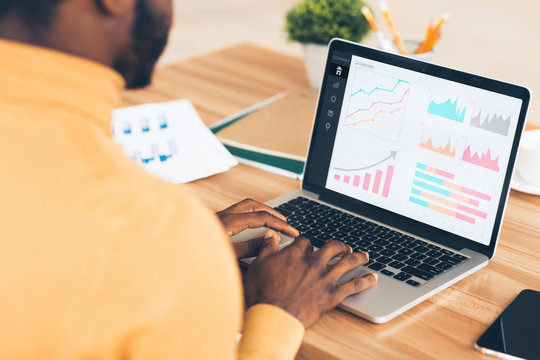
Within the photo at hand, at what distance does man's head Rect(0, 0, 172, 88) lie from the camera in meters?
0.56

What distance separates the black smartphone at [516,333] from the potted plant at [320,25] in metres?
0.91

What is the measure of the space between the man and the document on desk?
25.9 inches

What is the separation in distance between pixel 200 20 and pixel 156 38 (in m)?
5.09

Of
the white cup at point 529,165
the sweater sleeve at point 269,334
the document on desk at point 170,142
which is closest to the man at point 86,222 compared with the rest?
the sweater sleeve at point 269,334

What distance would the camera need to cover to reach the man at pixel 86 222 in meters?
0.55

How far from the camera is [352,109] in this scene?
114 cm

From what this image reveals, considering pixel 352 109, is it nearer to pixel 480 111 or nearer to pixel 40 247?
pixel 480 111

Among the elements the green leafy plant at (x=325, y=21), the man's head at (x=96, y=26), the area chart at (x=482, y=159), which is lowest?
the area chart at (x=482, y=159)

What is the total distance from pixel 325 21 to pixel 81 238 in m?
1.22

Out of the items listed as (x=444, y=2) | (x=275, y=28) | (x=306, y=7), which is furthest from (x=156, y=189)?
(x=444, y=2)

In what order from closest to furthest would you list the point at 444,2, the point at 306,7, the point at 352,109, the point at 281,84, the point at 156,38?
the point at 156,38 → the point at 352,109 → the point at 306,7 → the point at 281,84 → the point at 444,2

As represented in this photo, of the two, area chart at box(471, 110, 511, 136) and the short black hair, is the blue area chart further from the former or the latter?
the short black hair

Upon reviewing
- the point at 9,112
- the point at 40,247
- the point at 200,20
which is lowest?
the point at 200,20

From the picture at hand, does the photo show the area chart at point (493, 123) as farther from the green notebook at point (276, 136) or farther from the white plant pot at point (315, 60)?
the white plant pot at point (315, 60)
